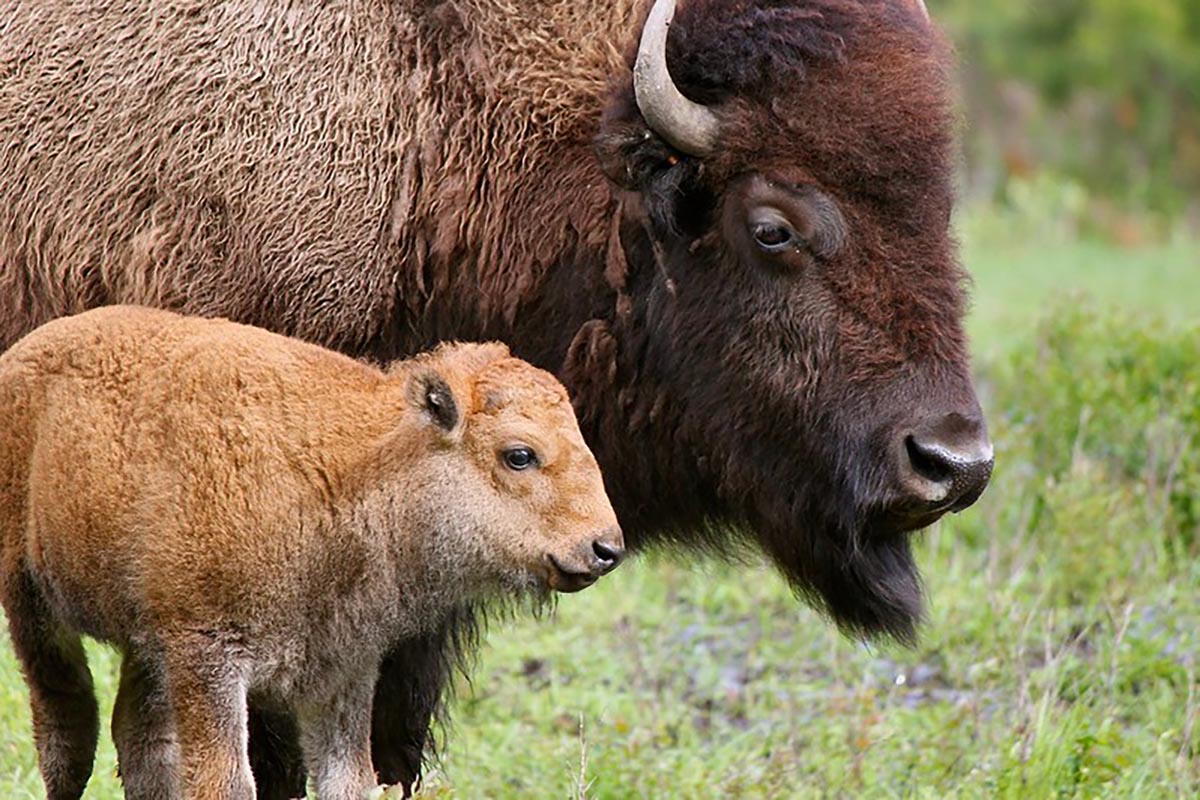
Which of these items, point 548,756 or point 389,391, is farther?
point 548,756

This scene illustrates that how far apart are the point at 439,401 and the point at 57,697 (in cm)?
124

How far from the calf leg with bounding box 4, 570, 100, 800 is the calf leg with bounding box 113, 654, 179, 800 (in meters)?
0.08

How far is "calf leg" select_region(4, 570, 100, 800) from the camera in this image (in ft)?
14.8

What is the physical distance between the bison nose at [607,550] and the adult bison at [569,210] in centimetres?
92

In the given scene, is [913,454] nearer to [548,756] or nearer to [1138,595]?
[548,756]

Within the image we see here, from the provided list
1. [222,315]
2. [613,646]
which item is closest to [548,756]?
[613,646]

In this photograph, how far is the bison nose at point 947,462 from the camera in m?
4.55

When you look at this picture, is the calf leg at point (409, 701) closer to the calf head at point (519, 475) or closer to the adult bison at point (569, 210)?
the adult bison at point (569, 210)

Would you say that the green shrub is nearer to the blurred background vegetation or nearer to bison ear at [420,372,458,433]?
bison ear at [420,372,458,433]

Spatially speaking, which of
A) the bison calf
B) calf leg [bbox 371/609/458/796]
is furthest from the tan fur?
calf leg [bbox 371/609/458/796]

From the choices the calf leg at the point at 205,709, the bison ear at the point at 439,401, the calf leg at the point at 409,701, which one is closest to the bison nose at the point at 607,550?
the bison ear at the point at 439,401

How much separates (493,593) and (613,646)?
3247 millimetres

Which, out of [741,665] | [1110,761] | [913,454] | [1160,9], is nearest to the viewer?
[913,454]

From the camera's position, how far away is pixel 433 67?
514 centimetres
